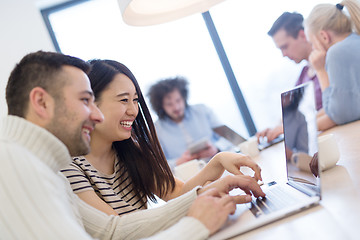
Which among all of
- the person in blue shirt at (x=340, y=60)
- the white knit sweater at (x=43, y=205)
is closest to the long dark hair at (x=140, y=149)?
the white knit sweater at (x=43, y=205)

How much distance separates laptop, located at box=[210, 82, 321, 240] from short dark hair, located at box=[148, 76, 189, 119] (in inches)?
84.5

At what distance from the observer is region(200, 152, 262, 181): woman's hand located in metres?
1.09

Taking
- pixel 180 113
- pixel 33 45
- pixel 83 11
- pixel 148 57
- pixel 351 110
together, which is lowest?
pixel 351 110

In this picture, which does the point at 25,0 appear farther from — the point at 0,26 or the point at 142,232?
the point at 142,232

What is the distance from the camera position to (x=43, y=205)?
622 millimetres

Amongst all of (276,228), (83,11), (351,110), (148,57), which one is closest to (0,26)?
(83,11)

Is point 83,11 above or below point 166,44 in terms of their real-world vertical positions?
above

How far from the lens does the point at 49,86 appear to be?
30.5 inches

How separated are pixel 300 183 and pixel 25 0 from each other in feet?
9.73

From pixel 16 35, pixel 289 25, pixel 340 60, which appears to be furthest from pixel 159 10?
pixel 16 35

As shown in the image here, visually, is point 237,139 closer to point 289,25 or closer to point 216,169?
point 216,169

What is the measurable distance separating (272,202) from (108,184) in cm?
61

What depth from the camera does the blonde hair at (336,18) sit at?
6.11ft

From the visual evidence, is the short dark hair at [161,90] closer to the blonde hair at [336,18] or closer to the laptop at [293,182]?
the blonde hair at [336,18]
